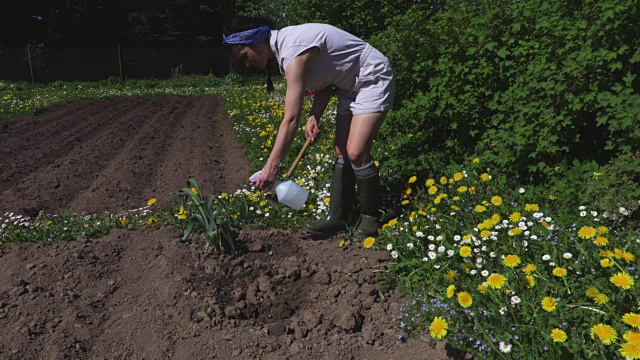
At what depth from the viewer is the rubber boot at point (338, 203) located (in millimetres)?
3469

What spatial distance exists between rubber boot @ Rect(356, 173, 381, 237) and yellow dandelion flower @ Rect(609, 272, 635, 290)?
1.54 meters

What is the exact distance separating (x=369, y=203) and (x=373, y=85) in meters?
0.73

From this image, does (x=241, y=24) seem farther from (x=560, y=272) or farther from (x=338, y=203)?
(x=560, y=272)

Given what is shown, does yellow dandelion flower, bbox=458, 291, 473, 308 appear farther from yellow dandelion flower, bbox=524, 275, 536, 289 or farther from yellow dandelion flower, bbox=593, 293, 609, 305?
yellow dandelion flower, bbox=593, 293, 609, 305

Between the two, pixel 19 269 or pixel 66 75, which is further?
pixel 66 75

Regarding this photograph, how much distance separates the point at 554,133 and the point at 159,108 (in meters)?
9.57

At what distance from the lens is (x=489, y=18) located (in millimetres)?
3754

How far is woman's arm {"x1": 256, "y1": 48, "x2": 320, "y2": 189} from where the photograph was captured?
9.32ft

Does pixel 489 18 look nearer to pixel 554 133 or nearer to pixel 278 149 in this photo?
pixel 554 133

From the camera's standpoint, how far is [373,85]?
3178mm

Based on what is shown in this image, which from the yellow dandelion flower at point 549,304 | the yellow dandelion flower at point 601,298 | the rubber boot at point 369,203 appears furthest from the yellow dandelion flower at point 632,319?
the rubber boot at point 369,203

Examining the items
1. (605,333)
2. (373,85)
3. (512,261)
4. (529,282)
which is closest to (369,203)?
(373,85)

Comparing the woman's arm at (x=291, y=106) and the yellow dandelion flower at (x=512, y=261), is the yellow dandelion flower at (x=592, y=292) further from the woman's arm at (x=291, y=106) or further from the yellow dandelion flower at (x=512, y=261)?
the woman's arm at (x=291, y=106)

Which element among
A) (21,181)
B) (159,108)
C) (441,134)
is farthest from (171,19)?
(441,134)
